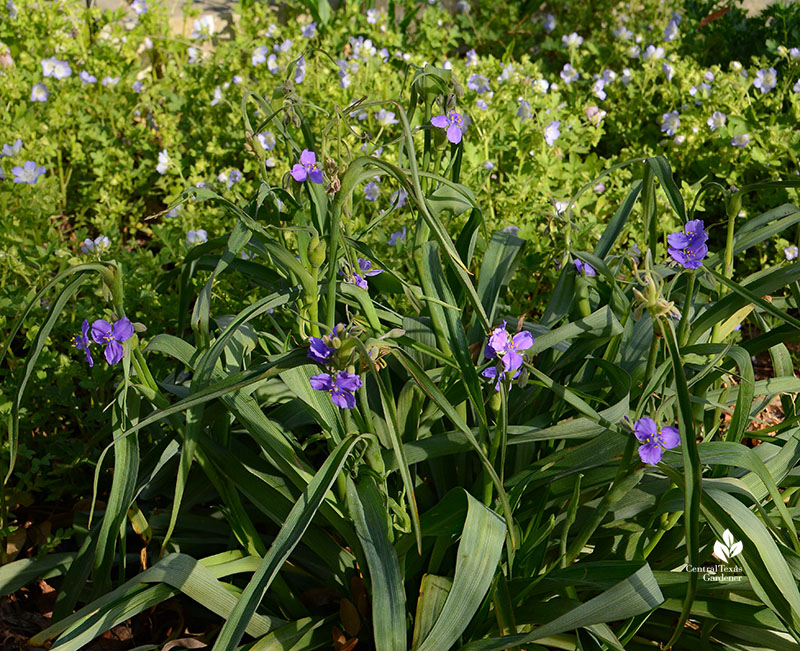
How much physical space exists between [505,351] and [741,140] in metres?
1.95

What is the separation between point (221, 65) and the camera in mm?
3578

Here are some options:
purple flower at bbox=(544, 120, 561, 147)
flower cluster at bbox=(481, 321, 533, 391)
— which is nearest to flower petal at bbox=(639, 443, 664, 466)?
flower cluster at bbox=(481, 321, 533, 391)

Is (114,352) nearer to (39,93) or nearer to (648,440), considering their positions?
(648,440)

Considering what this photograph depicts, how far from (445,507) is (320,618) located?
0.37m

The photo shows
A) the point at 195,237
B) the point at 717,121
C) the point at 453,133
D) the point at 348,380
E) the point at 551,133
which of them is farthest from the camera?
the point at 717,121

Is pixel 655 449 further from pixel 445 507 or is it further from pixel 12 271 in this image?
pixel 12 271

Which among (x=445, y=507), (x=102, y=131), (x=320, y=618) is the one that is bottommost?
(x=320, y=618)

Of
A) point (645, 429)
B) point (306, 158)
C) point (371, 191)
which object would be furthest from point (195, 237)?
point (645, 429)

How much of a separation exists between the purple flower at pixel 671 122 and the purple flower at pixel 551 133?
19.4 inches

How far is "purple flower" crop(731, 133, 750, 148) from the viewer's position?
8.93ft

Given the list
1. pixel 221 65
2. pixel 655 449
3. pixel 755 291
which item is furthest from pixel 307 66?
pixel 655 449

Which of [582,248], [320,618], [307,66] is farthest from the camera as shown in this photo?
[307,66]

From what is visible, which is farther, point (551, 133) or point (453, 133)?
point (551, 133)

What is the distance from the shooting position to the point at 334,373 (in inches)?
42.7
